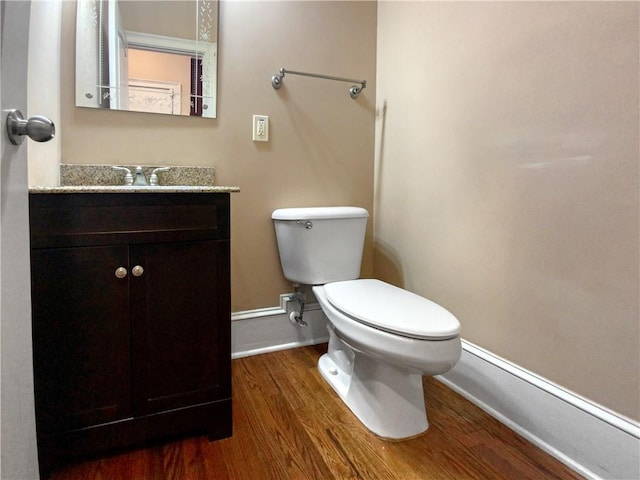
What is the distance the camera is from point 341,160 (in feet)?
6.20

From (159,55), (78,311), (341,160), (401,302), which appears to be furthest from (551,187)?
(159,55)

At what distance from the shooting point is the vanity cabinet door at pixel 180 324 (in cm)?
106

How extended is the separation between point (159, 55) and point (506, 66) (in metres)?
1.34

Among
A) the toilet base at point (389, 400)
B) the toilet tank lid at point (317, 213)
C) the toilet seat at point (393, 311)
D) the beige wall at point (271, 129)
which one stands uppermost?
the beige wall at point (271, 129)

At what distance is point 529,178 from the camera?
3.92 ft

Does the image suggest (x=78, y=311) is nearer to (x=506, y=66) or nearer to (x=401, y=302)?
(x=401, y=302)

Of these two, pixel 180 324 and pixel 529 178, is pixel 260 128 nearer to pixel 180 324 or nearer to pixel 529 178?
pixel 180 324

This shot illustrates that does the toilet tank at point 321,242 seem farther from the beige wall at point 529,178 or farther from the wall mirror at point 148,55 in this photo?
the wall mirror at point 148,55

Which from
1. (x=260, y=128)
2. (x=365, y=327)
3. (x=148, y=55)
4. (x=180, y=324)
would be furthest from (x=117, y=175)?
(x=365, y=327)

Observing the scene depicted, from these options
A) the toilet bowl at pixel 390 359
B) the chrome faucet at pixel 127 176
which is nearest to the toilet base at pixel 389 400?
the toilet bowl at pixel 390 359

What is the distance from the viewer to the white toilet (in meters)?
1.07

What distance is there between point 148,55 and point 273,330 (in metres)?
1.33

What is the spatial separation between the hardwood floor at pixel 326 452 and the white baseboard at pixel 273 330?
1.21 feet

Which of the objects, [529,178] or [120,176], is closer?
[529,178]
